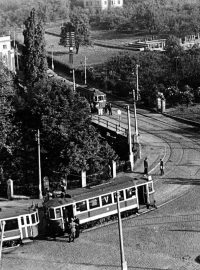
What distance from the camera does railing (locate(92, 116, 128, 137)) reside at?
4675 cm

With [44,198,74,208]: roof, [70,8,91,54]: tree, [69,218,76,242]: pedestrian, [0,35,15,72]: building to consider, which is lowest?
[69,218,76,242]: pedestrian

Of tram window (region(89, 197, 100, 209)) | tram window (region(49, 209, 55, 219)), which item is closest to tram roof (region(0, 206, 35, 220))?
tram window (region(49, 209, 55, 219))

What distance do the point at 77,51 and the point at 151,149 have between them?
219ft

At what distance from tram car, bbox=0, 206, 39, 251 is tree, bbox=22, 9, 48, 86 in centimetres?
3401

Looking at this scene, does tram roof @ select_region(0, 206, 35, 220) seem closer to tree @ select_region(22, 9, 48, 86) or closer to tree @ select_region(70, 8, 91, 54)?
tree @ select_region(22, 9, 48, 86)

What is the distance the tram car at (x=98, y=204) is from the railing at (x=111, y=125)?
48.3ft

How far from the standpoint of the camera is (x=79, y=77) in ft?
272

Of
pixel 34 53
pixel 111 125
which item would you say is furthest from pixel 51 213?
pixel 34 53

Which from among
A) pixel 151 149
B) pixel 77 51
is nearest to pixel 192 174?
pixel 151 149

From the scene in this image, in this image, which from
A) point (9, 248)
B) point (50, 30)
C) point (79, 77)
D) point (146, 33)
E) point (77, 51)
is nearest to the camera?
point (9, 248)

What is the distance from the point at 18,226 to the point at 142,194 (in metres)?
7.54

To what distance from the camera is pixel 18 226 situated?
2788 cm

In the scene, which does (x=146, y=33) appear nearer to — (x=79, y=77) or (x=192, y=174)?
(x=79, y=77)

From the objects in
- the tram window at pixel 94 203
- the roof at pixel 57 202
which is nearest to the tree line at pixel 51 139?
the tram window at pixel 94 203
